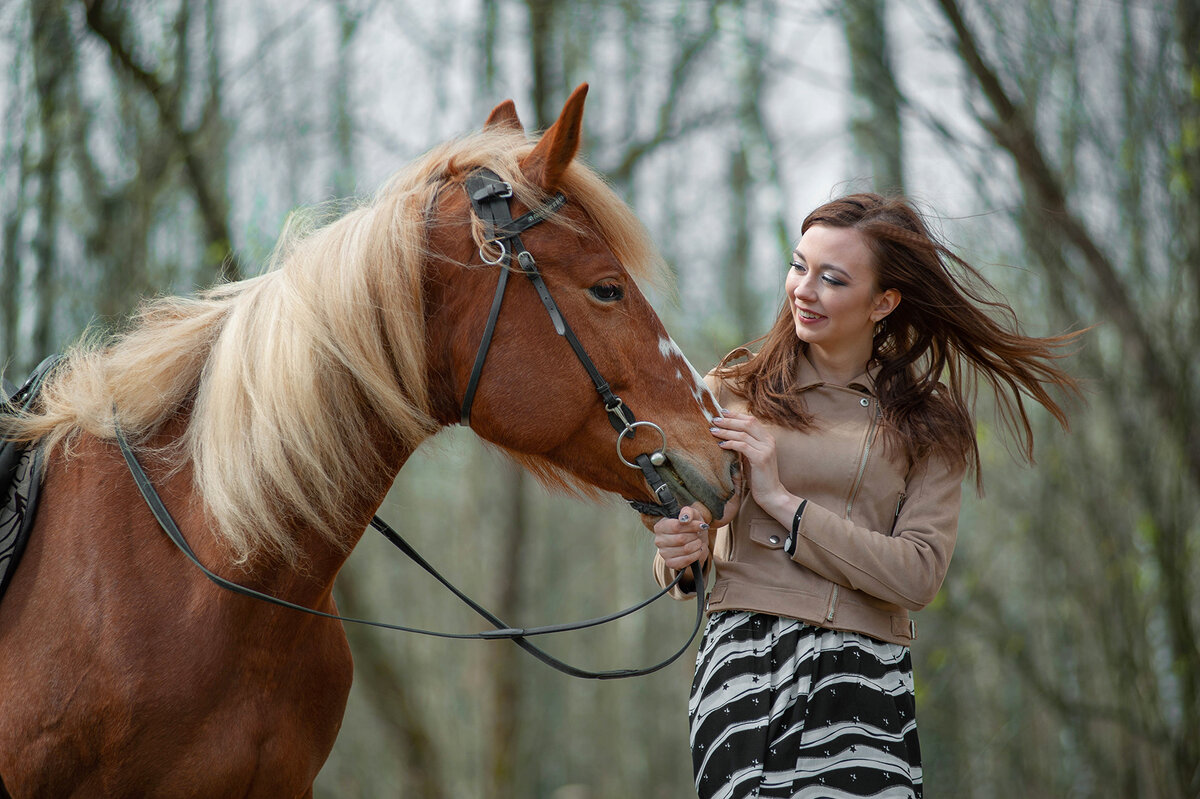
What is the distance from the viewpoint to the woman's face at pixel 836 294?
219 cm

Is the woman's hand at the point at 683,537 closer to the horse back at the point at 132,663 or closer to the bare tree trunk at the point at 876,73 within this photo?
the horse back at the point at 132,663

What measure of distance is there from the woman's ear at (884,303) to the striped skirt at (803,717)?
81 centimetres

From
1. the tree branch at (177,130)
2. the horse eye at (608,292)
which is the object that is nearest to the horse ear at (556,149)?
the horse eye at (608,292)

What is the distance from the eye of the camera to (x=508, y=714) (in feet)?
21.5

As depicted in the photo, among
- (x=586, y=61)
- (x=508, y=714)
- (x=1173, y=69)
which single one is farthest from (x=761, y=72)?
(x=508, y=714)

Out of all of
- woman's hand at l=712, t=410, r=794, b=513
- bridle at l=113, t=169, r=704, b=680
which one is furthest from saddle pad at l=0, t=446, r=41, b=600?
woman's hand at l=712, t=410, r=794, b=513

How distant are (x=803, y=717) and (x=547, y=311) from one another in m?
1.08

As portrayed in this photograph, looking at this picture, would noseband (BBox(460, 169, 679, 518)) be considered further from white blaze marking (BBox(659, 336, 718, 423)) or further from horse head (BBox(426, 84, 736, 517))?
white blaze marking (BBox(659, 336, 718, 423))

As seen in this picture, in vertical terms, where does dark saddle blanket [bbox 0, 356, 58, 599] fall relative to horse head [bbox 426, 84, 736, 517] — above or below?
below

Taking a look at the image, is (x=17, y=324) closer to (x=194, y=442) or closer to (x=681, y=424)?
(x=194, y=442)

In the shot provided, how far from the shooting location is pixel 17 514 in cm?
205

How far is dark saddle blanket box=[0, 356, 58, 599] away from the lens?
2010 mm

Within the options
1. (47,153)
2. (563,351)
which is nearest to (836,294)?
(563,351)

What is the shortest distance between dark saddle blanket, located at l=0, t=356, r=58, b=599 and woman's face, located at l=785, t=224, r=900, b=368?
190cm
